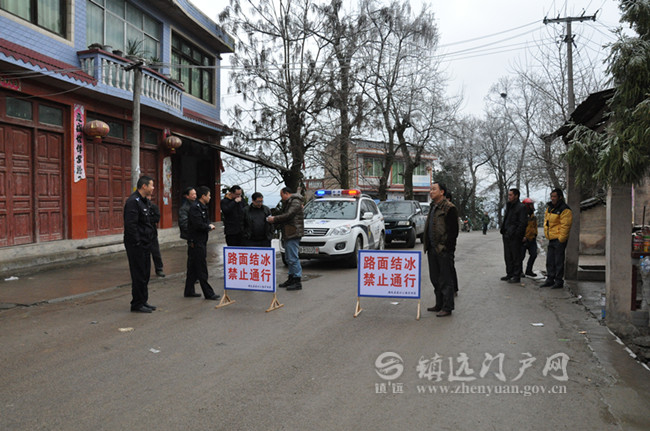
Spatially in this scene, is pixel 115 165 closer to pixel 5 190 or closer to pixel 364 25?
pixel 5 190

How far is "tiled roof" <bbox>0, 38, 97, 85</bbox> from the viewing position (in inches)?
414

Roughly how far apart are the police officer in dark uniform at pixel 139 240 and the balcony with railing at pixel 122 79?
7.18 meters

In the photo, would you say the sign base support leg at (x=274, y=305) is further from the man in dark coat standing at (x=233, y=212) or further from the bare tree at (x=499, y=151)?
the bare tree at (x=499, y=151)

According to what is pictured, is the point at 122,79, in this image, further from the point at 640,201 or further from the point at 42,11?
the point at 640,201

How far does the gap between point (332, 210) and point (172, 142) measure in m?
7.54

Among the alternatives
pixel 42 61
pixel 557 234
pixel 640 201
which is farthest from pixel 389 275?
pixel 640 201

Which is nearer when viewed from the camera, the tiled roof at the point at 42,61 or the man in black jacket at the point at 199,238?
the man in black jacket at the point at 199,238

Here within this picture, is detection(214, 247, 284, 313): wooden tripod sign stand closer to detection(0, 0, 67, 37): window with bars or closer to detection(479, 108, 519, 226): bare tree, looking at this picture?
detection(0, 0, 67, 37): window with bars

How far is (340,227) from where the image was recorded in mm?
11984

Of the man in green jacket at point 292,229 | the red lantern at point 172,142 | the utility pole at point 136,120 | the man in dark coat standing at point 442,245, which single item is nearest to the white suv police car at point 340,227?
the man in green jacket at point 292,229

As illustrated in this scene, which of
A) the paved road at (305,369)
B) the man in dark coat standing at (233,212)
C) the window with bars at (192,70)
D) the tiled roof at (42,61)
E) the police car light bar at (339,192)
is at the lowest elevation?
the paved road at (305,369)

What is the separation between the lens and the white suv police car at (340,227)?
39.0 ft

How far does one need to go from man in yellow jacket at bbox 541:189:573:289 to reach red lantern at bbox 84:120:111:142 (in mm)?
11478

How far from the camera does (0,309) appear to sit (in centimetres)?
768
